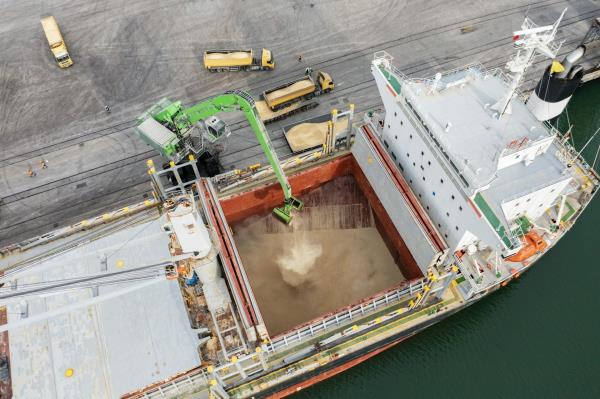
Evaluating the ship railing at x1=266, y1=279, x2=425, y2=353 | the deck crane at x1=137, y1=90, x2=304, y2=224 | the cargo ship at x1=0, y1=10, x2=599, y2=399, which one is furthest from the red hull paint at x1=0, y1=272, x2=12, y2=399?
the ship railing at x1=266, y1=279, x2=425, y2=353

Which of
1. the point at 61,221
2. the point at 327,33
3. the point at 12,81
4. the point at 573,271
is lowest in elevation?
the point at 573,271

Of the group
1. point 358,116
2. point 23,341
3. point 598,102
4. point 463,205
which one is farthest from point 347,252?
point 598,102

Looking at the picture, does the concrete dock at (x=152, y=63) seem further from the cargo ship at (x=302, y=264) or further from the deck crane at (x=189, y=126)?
the cargo ship at (x=302, y=264)

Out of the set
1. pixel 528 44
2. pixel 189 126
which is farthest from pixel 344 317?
pixel 528 44

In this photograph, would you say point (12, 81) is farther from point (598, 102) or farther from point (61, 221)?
point (598, 102)

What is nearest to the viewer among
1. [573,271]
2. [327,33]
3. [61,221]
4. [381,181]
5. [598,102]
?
[381,181]

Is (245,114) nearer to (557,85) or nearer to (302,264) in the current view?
(302,264)
